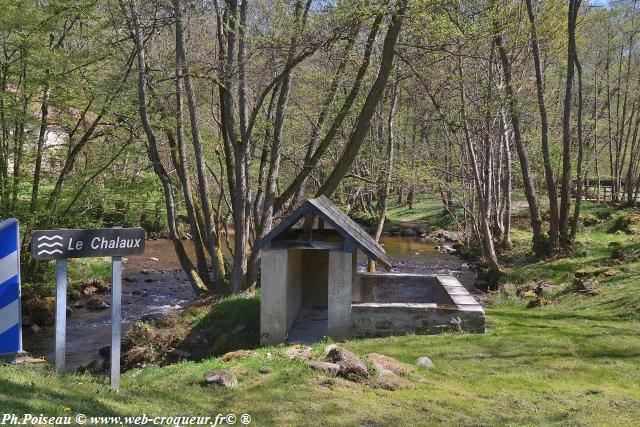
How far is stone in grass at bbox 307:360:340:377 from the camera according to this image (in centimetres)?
807

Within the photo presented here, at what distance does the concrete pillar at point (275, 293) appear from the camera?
11461 millimetres

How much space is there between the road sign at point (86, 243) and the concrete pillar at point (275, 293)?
5.21 metres

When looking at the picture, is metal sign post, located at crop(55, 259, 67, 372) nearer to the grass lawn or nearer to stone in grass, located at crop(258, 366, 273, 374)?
the grass lawn

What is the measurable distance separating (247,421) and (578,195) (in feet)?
57.3

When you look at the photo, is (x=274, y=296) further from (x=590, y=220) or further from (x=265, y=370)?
(x=590, y=220)

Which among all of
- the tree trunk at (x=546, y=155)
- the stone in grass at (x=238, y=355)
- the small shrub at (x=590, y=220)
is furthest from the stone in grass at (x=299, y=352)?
the small shrub at (x=590, y=220)

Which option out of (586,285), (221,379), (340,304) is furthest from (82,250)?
(586,285)

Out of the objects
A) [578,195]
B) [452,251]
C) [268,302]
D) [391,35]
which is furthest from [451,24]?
[452,251]

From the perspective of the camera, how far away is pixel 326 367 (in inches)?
320

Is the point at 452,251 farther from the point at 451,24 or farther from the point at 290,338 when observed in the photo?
the point at 290,338

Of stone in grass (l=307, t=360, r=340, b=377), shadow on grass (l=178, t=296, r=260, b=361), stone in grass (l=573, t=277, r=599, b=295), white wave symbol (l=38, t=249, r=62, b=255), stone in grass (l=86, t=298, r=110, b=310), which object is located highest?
white wave symbol (l=38, t=249, r=62, b=255)

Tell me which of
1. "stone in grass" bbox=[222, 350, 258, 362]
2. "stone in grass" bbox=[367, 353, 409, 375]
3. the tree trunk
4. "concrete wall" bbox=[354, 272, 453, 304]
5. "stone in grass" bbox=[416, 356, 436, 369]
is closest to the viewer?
"stone in grass" bbox=[367, 353, 409, 375]

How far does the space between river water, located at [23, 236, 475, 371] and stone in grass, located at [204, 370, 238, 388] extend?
5.56m

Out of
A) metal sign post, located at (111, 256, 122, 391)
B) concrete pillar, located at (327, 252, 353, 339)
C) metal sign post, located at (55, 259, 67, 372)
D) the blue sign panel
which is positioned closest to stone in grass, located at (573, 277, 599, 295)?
concrete pillar, located at (327, 252, 353, 339)
